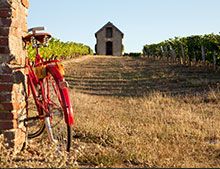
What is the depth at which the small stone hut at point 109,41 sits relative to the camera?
7869 centimetres

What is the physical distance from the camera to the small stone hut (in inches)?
3098

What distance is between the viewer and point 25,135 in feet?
17.8

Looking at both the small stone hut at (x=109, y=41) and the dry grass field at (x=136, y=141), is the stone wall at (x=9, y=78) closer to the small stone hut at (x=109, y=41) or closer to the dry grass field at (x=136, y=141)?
the dry grass field at (x=136, y=141)

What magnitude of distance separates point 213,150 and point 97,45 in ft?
244

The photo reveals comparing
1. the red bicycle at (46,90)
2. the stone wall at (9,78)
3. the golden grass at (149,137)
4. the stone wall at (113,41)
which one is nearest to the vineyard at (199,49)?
the golden grass at (149,137)

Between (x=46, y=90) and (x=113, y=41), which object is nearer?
(x=46, y=90)

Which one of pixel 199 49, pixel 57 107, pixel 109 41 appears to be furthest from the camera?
pixel 109 41

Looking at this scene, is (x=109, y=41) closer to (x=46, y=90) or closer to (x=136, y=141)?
(x=136, y=141)

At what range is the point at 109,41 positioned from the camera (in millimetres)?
79312

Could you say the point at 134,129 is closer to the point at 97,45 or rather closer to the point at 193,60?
the point at 193,60

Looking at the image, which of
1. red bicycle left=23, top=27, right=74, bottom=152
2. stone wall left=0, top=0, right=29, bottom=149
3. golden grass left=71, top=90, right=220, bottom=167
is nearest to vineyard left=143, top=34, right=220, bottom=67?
golden grass left=71, top=90, right=220, bottom=167

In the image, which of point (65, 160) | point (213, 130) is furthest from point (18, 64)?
point (213, 130)

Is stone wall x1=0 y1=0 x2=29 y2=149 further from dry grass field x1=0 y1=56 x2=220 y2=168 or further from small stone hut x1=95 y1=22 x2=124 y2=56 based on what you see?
small stone hut x1=95 y1=22 x2=124 y2=56

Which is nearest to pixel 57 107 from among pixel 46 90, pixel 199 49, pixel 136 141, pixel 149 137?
pixel 46 90
